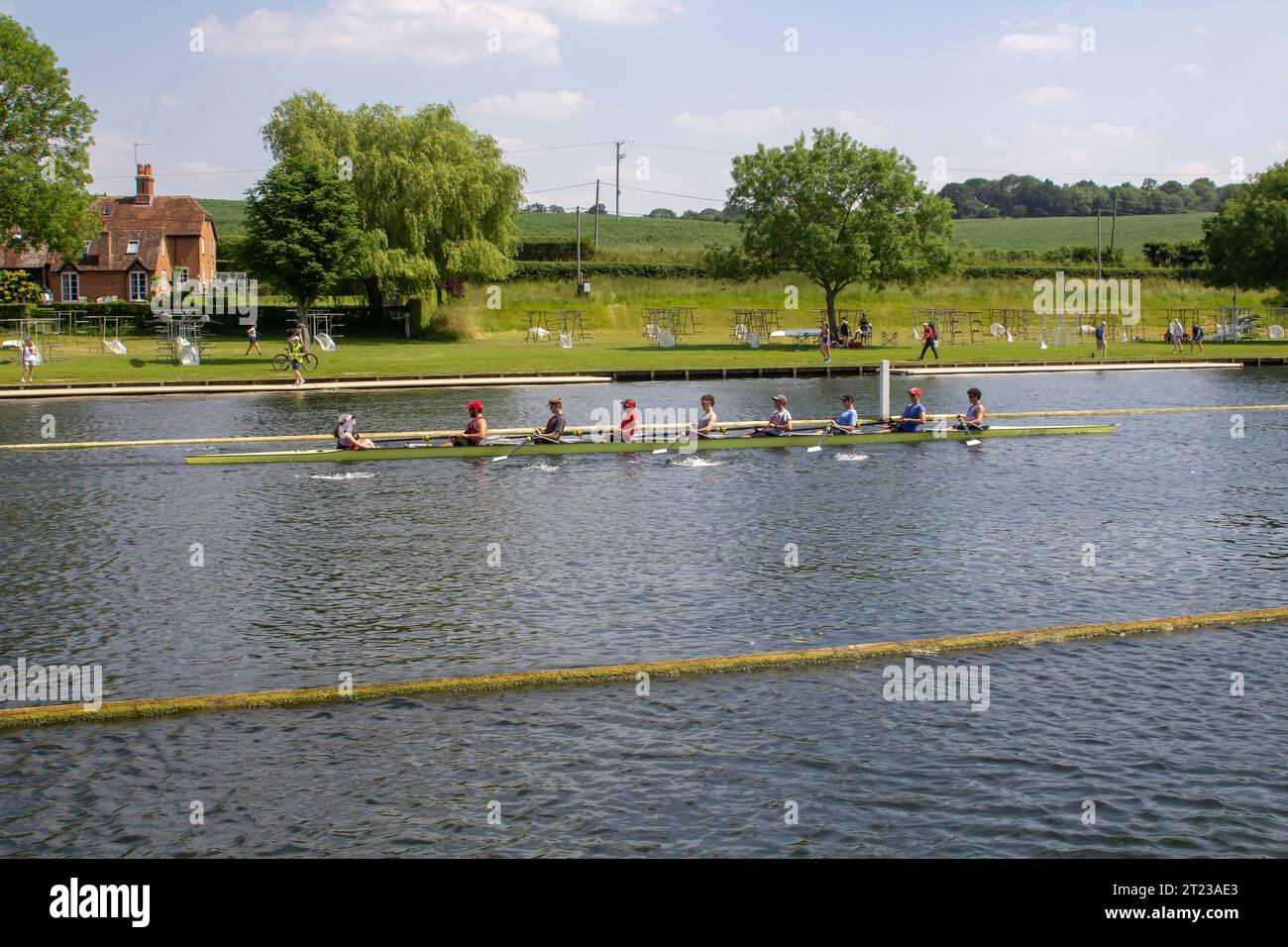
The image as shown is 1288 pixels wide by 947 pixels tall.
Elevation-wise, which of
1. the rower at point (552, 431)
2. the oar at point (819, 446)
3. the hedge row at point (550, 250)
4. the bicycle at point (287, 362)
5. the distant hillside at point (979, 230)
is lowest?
the oar at point (819, 446)


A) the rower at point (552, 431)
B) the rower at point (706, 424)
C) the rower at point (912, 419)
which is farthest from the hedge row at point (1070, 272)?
the rower at point (552, 431)

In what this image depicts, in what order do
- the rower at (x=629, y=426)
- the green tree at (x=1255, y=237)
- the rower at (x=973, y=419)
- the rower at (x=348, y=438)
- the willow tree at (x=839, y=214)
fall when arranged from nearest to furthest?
the rower at (x=348, y=438) < the rower at (x=629, y=426) < the rower at (x=973, y=419) < the willow tree at (x=839, y=214) < the green tree at (x=1255, y=237)

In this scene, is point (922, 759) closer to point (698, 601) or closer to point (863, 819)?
point (863, 819)

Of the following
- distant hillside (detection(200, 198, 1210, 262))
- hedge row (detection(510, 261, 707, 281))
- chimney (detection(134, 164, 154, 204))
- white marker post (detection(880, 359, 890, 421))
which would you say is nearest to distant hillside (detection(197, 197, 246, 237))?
distant hillside (detection(200, 198, 1210, 262))

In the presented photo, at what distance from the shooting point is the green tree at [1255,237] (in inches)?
3287

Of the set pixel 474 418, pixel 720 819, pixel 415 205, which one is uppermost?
pixel 415 205

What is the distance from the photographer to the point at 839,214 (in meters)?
74.7

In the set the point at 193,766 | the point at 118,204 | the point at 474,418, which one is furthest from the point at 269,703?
the point at 118,204

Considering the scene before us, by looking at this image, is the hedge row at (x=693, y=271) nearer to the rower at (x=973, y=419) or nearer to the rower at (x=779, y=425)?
the rower at (x=973, y=419)

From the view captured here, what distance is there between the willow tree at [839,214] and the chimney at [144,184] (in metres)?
57.7

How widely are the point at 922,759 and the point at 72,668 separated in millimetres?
10929

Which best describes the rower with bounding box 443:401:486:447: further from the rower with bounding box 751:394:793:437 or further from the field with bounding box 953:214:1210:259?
the field with bounding box 953:214:1210:259
